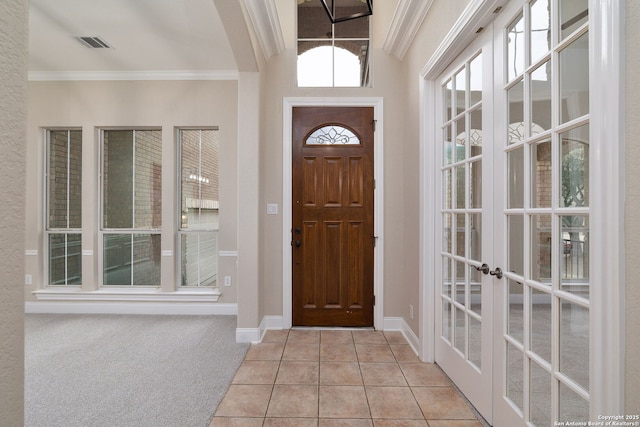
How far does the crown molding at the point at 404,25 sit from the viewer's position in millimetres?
2456

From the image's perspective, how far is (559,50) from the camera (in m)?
1.25

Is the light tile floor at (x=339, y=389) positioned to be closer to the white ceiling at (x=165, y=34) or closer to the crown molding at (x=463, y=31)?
the crown molding at (x=463, y=31)

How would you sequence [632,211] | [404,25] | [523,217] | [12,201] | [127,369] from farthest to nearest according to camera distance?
[404,25], [127,369], [523,217], [632,211], [12,201]

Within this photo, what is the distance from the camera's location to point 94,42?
3.07 metres

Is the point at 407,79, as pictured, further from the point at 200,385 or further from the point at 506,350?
the point at 200,385

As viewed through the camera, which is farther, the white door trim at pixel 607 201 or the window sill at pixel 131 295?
the window sill at pixel 131 295

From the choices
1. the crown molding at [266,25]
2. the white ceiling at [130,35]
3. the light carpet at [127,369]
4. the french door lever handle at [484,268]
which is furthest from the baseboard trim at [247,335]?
the white ceiling at [130,35]

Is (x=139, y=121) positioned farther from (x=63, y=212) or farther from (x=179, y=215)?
(x=63, y=212)

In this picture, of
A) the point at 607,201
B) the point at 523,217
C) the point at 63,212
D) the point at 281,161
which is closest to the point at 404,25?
the point at 281,161

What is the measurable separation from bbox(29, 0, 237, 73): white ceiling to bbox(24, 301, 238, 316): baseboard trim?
2643 mm

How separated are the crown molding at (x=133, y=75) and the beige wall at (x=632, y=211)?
347 centimetres

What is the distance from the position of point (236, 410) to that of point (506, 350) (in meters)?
1.52

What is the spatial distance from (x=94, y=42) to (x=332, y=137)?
244cm

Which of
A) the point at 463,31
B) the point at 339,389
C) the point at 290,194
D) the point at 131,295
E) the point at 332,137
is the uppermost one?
the point at 463,31
